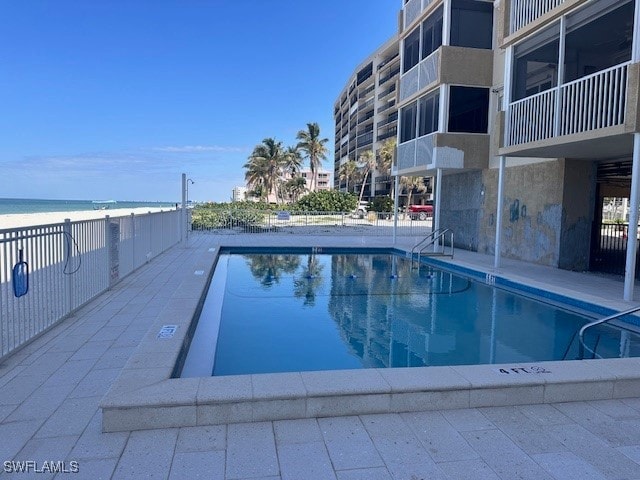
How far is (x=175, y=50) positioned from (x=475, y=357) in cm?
2514

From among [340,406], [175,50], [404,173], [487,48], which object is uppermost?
[175,50]

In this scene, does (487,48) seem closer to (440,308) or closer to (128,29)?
(440,308)

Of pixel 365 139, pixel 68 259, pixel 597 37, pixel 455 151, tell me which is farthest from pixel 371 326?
pixel 365 139

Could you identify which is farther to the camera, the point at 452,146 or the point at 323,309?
the point at 452,146

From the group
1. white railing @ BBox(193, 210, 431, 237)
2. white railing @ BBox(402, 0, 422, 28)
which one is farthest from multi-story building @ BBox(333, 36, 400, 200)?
white railing @ BBox(402, 0, 422, 28)

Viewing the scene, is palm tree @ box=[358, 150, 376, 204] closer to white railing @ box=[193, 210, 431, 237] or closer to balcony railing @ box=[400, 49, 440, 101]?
white railing @ box=[193, 210, 431, 237]

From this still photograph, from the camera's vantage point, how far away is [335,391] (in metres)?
3.43

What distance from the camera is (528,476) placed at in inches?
108

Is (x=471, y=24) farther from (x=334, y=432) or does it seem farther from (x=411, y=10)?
(x=334, y=432)

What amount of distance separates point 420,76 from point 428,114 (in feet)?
5.02

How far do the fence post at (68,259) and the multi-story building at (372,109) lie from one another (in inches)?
1944

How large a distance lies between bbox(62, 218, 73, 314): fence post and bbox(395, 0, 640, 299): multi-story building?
28.9 feet

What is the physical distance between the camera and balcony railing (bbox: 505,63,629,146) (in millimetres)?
8164

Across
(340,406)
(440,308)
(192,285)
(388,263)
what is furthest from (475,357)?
(388,263)
